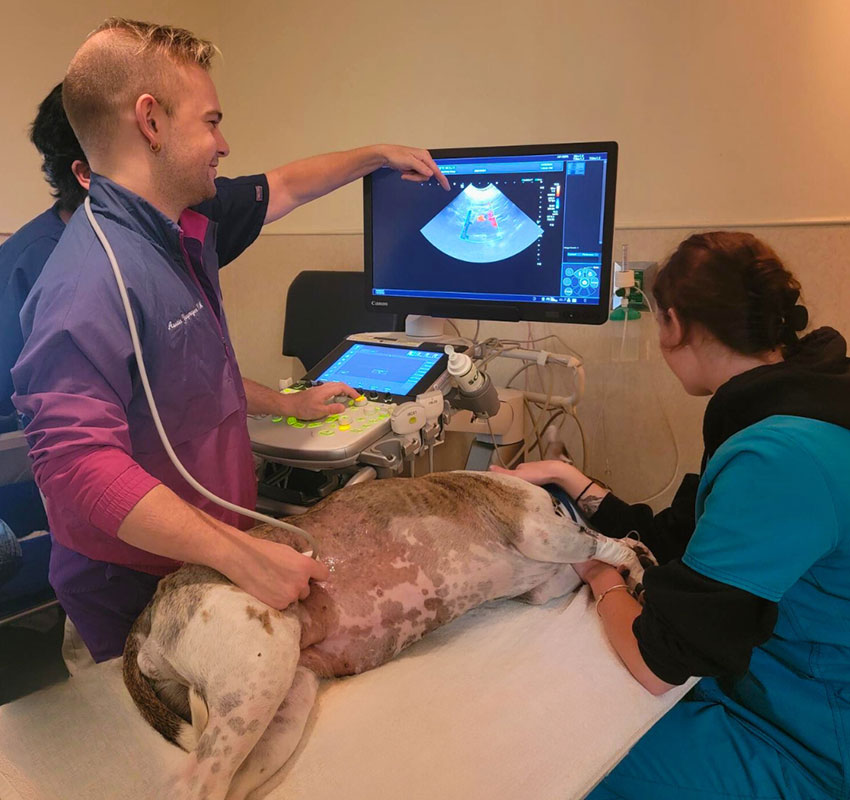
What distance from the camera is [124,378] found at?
1.06 metres

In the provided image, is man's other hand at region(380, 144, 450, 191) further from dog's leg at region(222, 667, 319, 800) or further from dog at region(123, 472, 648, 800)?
dog's leg at region(222, 667, 319, 800)

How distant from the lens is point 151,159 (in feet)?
3.89

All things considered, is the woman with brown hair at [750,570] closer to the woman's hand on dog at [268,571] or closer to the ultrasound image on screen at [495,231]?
the ultrasound image on screen at [495,231]

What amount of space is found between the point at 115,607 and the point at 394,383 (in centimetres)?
76

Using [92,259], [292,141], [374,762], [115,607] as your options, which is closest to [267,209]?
[92,259]

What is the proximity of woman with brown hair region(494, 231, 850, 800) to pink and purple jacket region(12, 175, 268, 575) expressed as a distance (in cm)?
83

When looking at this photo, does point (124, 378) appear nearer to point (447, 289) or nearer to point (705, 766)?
point (447, 289)

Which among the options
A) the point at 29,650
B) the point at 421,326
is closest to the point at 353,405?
the point at 421,326

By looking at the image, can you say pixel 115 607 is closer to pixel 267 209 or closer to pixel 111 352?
pixel 111 352

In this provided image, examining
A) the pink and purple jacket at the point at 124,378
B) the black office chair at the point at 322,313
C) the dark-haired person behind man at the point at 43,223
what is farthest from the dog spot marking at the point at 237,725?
the black office chair at the point at 322,313

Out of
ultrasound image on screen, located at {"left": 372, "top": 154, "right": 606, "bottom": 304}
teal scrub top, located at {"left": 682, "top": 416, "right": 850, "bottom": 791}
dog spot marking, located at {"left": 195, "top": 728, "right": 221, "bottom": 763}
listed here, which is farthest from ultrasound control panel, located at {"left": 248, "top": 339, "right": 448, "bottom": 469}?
teal scrub top, located at {"left": 682, "top": 416, "right": 850, "bottom": 791}

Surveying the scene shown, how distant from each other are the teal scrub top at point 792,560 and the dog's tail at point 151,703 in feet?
2.68

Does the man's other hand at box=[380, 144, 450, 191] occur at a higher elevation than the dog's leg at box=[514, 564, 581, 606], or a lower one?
higher

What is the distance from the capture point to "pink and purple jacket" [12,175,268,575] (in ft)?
3.19
